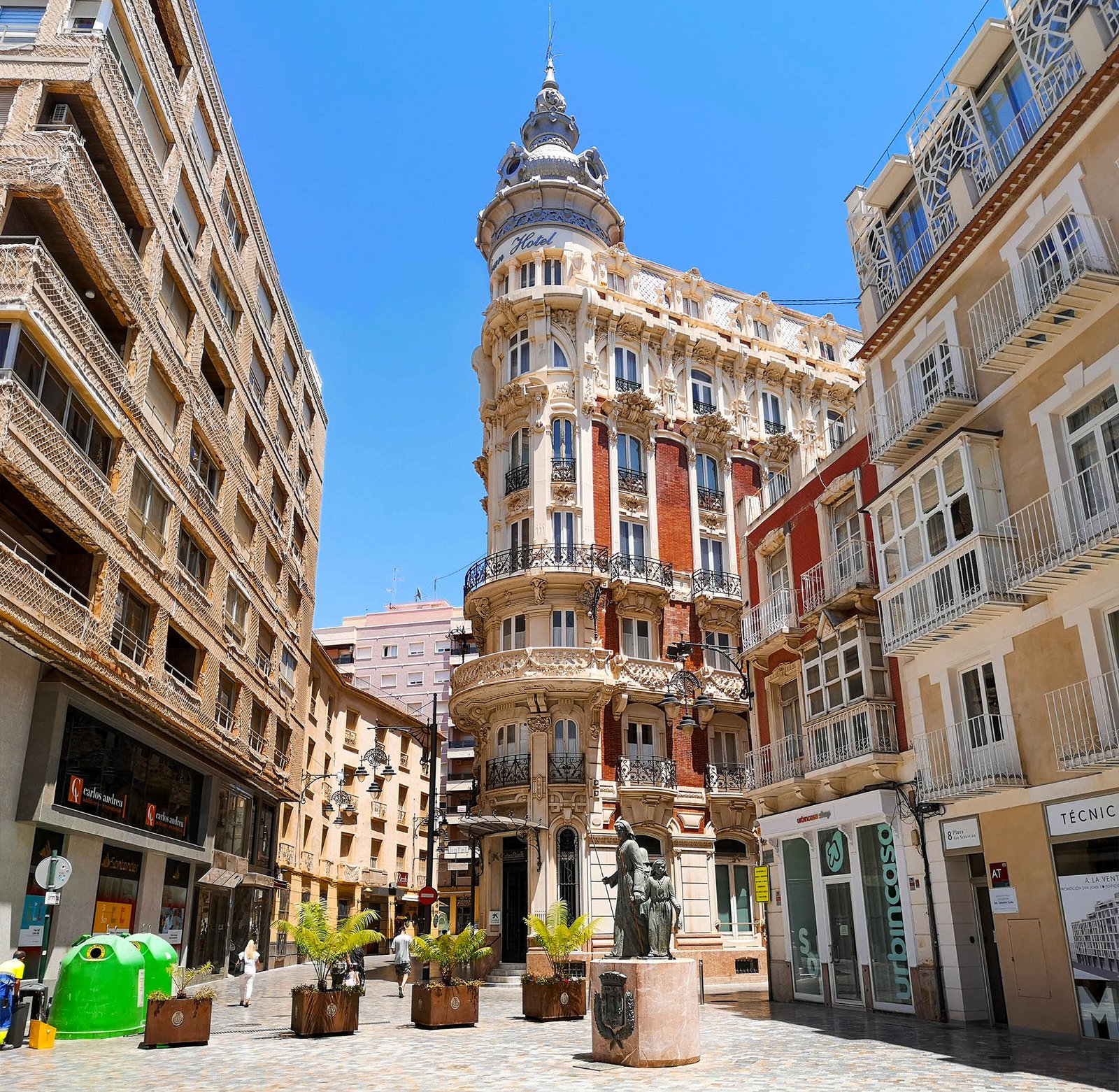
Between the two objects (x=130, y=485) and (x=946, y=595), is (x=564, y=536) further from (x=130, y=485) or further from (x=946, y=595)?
(x=946, y=595)

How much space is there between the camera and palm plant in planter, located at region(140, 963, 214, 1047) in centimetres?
1504

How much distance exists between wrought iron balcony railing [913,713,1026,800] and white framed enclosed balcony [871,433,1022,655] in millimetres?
1676

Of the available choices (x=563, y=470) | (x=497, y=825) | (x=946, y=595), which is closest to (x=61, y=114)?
(x=563, y=470)

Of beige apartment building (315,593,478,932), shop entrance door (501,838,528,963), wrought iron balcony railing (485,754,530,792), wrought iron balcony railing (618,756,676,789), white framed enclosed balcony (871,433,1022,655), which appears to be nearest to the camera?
white framed enclosed balcony (871,433,1022,655)

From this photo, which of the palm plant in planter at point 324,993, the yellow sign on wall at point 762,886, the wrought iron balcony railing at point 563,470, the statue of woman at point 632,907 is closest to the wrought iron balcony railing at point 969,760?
the yellow sign on wall at point 762,886

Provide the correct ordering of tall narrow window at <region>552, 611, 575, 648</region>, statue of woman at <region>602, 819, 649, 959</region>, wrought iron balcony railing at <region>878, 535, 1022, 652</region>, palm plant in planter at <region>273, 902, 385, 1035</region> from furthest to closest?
tall narrow window at <region>552, 611, 575, 648</region>, palm plant in planter at <region>273, 902, 385, 1035</region>, wrought iron balcony railing at <region>878, 535, 1022, 652</region>, statue of woman at <region>602, 819, 649, 959</region>

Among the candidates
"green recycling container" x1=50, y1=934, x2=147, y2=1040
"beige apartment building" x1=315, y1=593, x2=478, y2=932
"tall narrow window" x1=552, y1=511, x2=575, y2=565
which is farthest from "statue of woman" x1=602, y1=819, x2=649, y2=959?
"beige apartment building" x1=315, y1=593, x2=478, y2=932

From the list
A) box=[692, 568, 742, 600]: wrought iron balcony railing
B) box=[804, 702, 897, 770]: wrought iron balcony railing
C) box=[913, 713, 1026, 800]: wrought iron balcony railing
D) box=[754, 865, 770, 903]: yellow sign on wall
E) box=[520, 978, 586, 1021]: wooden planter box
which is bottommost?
box=[520, 978, 586, 1021]: wooden planter box

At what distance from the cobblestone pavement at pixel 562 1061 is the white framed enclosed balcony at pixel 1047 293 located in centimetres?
1032

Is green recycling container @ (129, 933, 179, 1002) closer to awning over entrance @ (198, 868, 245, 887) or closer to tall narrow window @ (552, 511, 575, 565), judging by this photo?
awning over entrance @ (198, 868, 245, 887)

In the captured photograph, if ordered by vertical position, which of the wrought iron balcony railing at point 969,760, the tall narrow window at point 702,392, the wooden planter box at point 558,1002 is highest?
the tall narrow window at point 702,392

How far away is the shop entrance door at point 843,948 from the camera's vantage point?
20031 millimetres

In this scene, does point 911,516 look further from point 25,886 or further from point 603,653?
point 25,886

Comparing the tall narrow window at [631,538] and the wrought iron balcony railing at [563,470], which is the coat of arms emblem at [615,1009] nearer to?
the tall narrow window at [631,538]
